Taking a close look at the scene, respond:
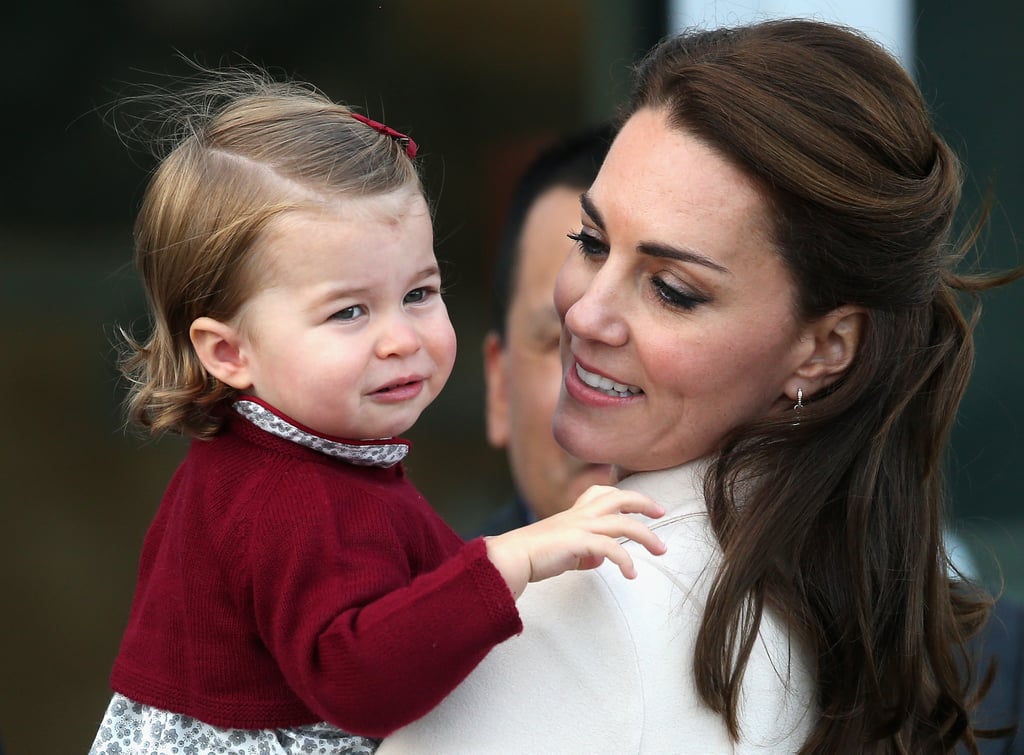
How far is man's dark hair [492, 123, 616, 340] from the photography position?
351cm

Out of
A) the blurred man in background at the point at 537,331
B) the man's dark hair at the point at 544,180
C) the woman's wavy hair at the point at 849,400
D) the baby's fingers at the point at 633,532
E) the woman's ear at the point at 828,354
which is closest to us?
the baby's fingers at the point at 633,532

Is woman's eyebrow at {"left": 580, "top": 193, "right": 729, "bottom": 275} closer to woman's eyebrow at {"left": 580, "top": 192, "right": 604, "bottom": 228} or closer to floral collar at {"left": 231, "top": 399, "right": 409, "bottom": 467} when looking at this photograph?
woman's eyebrow at {"left": 580, "top": 192, "right": 604, "bottom": 228}

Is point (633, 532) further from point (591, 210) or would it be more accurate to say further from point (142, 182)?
point (142, 182)

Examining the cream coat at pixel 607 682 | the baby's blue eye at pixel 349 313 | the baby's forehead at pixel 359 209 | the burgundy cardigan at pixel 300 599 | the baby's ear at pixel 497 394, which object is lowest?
the baby's ear at pixel 497 394

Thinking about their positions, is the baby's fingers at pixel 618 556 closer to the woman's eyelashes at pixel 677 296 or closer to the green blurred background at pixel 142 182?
the woman's eyelashes at pixel 677 296

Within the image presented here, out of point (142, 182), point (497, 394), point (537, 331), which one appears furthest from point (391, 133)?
point (142, 182)

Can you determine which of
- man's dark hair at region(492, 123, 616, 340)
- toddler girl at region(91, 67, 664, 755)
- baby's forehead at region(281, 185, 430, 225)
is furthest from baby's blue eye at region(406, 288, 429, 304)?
man's dark hair at region(492, 123, 616, 340)

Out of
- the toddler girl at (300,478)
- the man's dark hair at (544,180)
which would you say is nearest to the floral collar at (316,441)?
the toddler girl at (300,478)

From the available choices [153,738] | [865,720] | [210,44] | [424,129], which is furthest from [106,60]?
[865,720]

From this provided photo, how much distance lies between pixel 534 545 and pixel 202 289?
0.57 metres

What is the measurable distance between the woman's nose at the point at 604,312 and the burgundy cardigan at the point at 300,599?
372 mm

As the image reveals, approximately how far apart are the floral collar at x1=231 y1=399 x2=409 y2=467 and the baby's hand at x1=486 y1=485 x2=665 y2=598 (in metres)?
0.23

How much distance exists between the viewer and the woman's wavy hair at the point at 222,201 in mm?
1786

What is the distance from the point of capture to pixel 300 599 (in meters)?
1.65
